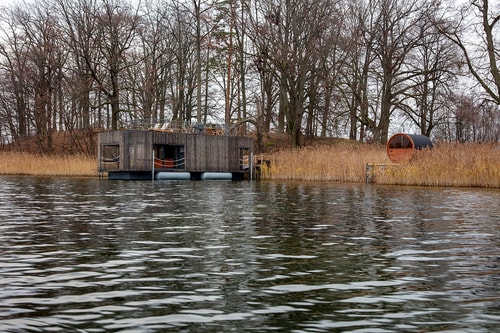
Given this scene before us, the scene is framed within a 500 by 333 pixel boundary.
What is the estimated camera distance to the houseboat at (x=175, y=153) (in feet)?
120

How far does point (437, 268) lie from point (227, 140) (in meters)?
34.3

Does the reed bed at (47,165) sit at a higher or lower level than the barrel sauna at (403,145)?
lower

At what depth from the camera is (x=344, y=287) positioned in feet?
17.6

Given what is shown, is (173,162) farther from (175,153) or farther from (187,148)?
(187,148)

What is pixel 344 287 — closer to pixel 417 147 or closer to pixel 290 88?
pixel 417 147

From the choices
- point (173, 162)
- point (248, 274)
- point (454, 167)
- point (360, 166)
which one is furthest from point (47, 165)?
point (248, 274)

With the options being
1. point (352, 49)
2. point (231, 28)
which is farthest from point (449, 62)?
point (231, 28)

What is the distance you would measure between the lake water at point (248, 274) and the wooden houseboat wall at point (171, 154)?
2533 centimetres

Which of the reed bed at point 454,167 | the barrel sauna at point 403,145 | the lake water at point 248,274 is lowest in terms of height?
the lake water at point 248,274

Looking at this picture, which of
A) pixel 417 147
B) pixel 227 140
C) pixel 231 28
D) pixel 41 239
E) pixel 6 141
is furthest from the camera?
pixel 6 141

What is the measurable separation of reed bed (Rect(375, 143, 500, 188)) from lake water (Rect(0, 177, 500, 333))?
44.2 ft

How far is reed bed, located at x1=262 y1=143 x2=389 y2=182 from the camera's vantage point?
100ft

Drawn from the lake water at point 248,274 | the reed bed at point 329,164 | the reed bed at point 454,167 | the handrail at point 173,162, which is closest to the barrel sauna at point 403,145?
the reed bed at point 329,164

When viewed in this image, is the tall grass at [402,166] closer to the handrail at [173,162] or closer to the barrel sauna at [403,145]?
the barrel sauna at [403,145]
